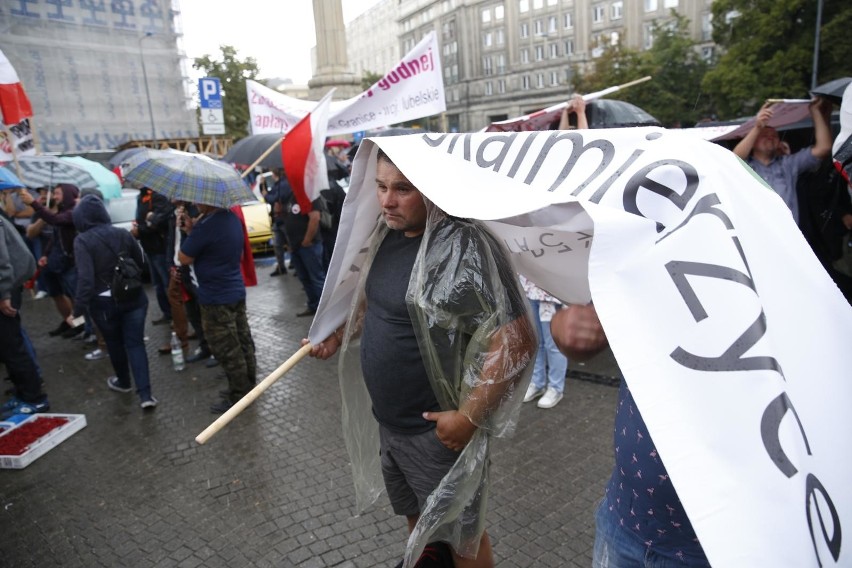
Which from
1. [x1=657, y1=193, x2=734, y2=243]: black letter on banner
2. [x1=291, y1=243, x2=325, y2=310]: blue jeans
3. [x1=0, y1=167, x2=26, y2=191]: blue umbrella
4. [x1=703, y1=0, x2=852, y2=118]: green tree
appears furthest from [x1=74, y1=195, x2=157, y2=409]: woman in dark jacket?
[x1=703, y1=0, x2=852, y2=118]: green tree

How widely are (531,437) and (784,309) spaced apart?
305cm

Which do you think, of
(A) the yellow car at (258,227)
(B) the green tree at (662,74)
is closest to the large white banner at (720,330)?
(A) the yellow car at (258,227)

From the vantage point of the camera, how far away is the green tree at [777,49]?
22312mm

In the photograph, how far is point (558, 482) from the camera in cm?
346

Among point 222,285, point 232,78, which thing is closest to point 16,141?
point 222,285

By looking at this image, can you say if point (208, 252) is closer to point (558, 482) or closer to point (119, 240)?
point (119, 240)

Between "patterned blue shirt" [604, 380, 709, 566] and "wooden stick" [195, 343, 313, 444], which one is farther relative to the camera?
"wooden stick" [195, 343, 313, 444]

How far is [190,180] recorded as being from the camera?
421cm

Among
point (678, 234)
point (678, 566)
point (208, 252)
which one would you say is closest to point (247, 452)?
point (208, 252)

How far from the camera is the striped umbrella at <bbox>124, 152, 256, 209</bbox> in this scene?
4141 mm

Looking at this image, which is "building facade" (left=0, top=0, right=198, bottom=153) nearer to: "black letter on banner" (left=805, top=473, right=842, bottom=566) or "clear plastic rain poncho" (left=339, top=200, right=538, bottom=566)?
"clear plastic rain poncho" (left=339, top=200, right=538, bottom=566)

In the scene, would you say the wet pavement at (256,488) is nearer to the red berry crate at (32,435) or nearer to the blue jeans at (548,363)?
the red berry crate at (32,435)

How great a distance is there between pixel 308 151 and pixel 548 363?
2.70 meters

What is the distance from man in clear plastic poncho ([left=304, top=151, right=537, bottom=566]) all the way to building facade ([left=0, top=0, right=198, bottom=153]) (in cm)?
2290
